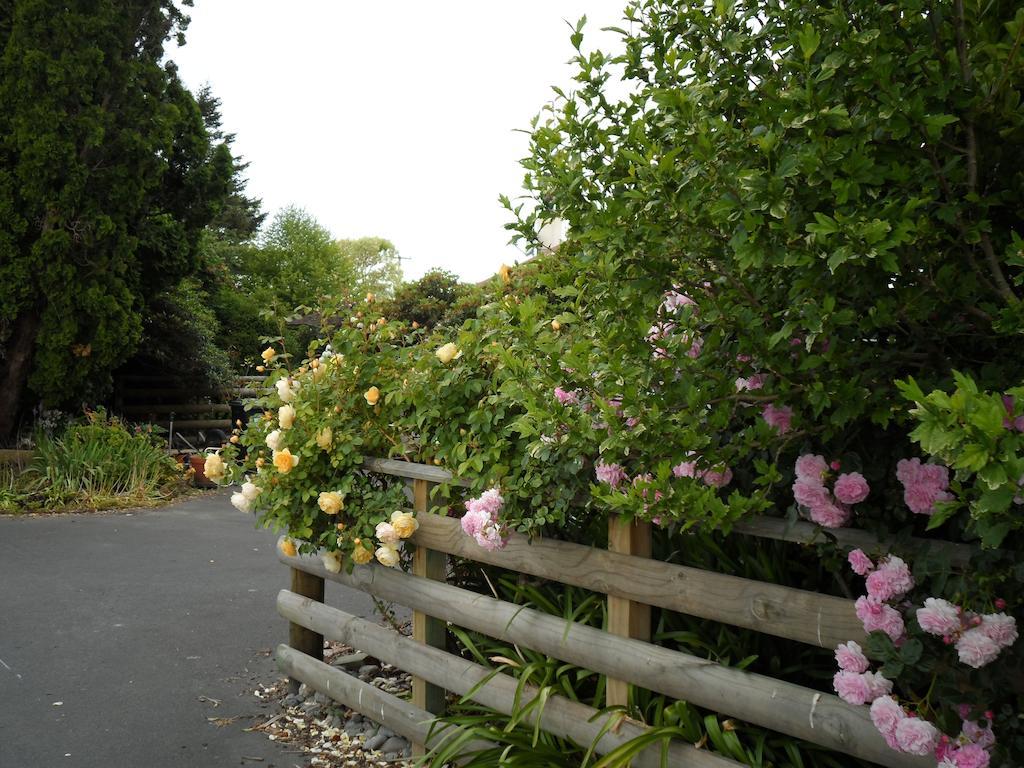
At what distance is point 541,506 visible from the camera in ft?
9.46

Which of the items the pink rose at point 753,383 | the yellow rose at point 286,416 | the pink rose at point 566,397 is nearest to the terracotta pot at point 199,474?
the yellow rose at point 286,416

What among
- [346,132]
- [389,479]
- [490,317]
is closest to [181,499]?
[389,479]

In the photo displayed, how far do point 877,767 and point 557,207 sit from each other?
1778 millimetres

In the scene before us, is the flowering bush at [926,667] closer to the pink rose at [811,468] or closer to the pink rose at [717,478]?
the pink rose at [811,468]

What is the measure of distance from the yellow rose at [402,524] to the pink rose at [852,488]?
181 centimetres

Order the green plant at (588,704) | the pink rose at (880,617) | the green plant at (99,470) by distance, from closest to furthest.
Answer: the pink rose at (880,617)
the green plant at (588,704)
the green plant at (99,470)

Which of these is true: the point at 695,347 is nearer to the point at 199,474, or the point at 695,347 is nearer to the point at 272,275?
the point at 199,474

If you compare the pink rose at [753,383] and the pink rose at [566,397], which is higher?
the pink rose at [753,383]

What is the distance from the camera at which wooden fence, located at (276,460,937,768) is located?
231cm

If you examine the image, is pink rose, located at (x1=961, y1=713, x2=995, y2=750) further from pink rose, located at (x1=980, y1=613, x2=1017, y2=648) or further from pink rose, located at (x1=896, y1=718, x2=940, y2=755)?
pink rose, located at (x1=980, y1=613, x2=1017, y2=648)

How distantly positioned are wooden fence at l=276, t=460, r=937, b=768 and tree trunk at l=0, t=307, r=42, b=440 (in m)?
9.10

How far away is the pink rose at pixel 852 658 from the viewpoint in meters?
2.08

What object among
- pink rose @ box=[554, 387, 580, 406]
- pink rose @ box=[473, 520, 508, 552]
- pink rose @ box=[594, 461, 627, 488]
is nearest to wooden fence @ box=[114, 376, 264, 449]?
pink rose @ box=[473, 520, 508, 552]

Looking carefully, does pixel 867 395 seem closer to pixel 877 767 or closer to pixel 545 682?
pixel 877 767
